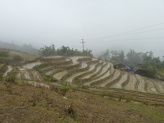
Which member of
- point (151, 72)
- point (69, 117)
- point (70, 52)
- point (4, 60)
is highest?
point (70, 52)

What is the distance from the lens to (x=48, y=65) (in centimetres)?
1792

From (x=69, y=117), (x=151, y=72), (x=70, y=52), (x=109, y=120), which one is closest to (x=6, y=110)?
(x=69, y=117)

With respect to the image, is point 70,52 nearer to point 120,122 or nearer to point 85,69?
point 85,69

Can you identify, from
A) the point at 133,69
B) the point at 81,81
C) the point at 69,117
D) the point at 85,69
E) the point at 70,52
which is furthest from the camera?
the point at 70,52

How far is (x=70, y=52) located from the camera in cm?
3703

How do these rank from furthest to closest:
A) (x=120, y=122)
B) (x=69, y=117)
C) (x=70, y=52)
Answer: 1. (x=70, y=52)
2. (x=120, y=122)
3. (x=69, y=117)

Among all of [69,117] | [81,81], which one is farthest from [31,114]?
[81,81]

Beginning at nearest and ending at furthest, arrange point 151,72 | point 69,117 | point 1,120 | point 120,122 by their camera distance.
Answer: point 1,120
point 69,117
point 120,122
point 151,72

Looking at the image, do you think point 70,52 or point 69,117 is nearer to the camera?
point 69,117

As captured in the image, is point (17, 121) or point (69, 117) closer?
point (17, 121)

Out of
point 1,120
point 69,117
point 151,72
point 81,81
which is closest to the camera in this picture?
point 1,120

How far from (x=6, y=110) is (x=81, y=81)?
10956 millimetres

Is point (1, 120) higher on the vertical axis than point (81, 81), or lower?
higher

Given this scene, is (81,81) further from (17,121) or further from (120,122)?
(17,121)
